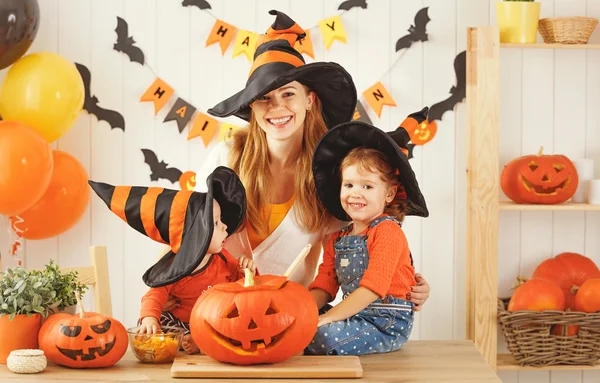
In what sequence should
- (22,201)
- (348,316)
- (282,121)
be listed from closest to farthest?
(348,316), (282,121), (22,201)

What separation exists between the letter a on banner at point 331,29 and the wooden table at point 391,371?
68.7 inches

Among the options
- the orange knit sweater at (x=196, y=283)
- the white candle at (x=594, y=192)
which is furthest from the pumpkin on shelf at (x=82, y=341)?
the white candle at (x=594, y=192)

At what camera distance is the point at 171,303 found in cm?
195

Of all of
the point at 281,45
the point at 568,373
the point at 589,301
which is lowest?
the point at 568,373

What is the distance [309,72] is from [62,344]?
0.97m

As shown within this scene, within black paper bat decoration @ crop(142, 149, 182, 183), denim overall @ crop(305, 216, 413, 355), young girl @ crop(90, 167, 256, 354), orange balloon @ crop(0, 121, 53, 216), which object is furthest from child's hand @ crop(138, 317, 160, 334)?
black paper bat decoration @ crop(142, 149, 182, 183)

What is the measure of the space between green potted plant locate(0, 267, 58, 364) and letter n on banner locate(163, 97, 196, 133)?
169cm

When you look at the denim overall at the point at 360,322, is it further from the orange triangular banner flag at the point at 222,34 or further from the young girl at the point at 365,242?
the orange triangular banner flag at the point at 222,34

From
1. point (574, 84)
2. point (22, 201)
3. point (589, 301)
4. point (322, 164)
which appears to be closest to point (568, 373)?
point (589, 301)

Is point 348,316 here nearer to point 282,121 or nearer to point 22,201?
point 282,121

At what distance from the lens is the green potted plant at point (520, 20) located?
121 inches

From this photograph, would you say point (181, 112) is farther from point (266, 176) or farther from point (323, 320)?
point (323, 320)

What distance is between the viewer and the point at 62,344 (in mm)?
1630

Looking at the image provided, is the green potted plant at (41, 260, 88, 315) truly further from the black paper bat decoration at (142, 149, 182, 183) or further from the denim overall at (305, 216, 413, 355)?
the black paper bat decoration at (142, 149, 182, 183)
